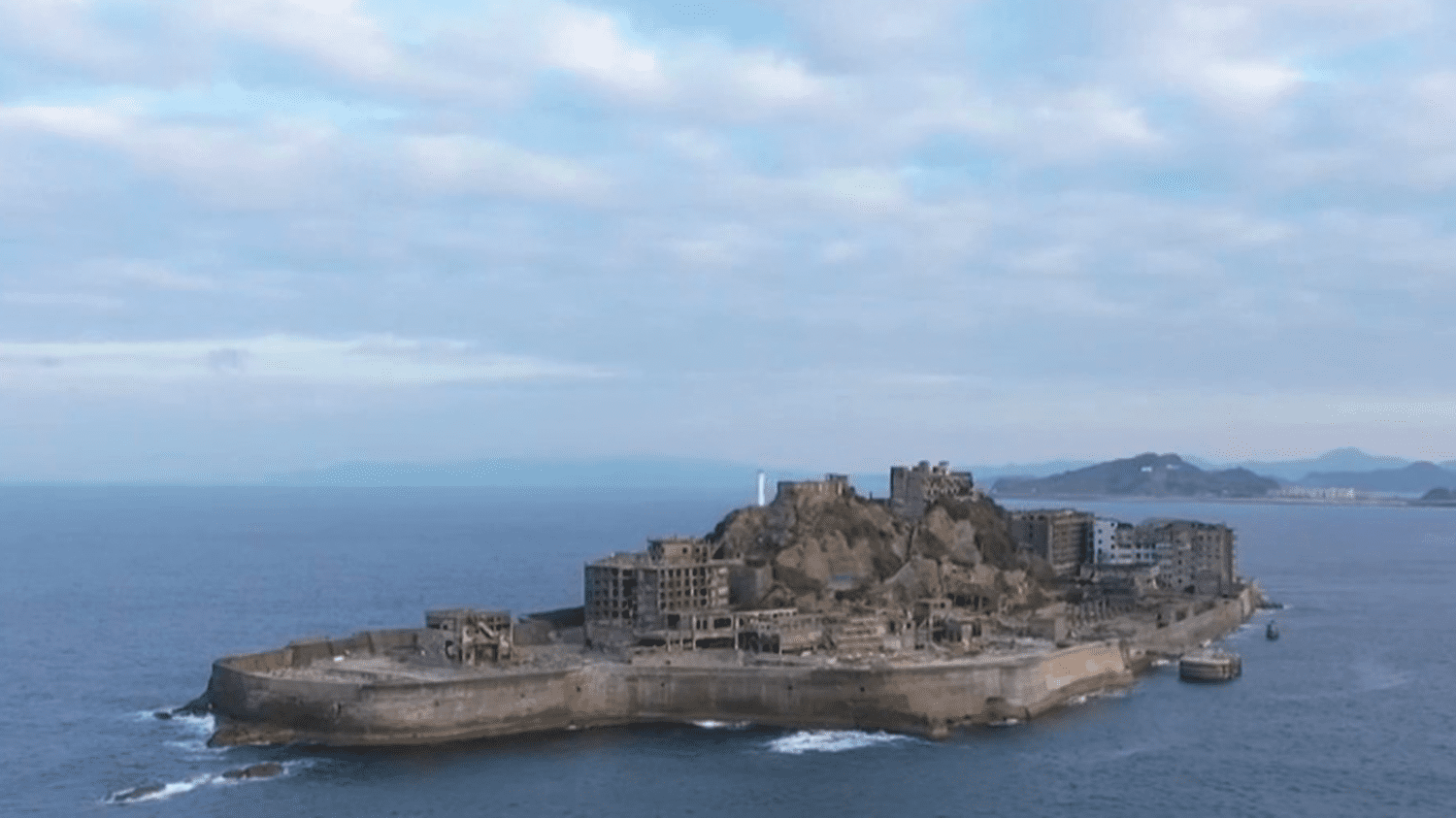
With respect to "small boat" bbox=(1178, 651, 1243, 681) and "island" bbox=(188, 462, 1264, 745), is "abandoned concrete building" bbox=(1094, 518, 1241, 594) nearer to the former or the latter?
"island" bbox=(188, 462, 1264, 745)

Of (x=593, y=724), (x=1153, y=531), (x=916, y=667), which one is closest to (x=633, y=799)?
(x=593, y=724)

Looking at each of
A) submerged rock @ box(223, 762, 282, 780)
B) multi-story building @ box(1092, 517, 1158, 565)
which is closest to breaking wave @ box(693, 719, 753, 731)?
submerged rock @ box(223, 762, 282, 780)

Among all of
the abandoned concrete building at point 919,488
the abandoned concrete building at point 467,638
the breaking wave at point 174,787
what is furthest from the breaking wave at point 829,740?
the abandoned concrete building at point 919,488

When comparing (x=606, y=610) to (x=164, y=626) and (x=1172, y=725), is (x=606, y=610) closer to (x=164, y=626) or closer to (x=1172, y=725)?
(x=1172, y=725)

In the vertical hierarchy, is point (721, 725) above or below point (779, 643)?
below

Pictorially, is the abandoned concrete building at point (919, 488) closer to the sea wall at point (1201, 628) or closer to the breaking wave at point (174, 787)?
the sea wall at point (1201, 628)

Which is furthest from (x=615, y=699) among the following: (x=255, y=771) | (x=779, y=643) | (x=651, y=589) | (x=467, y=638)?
(x=255, y=771)

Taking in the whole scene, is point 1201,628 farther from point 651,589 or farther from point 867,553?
point 651,589
